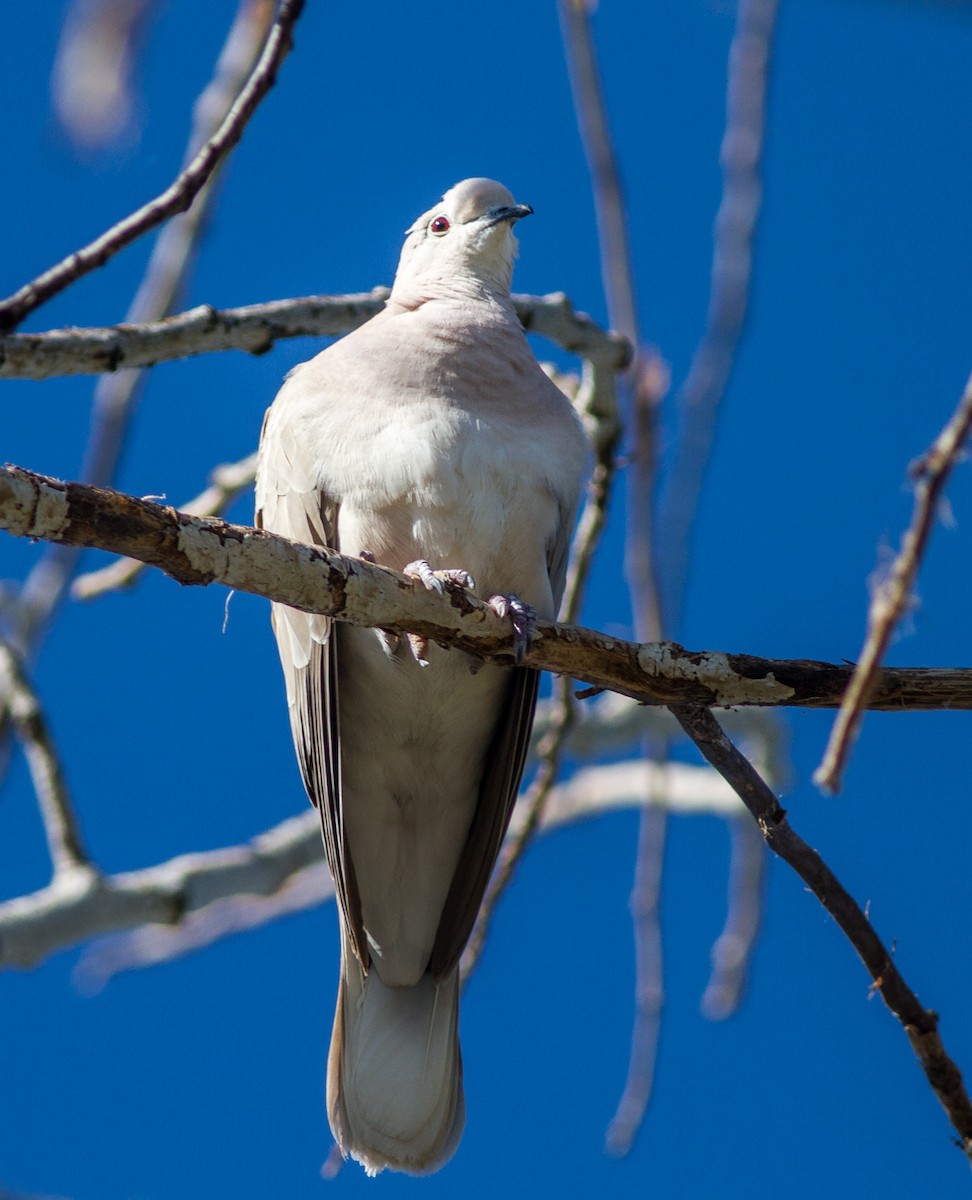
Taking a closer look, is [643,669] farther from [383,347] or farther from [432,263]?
[432,263]

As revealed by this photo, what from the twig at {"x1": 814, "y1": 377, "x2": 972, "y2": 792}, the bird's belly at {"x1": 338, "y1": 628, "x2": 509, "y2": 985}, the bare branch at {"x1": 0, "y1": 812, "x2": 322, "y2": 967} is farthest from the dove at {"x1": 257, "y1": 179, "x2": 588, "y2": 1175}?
the twig at {"x1": 814, "y1": 377, "x2": 972, "y2": 792}

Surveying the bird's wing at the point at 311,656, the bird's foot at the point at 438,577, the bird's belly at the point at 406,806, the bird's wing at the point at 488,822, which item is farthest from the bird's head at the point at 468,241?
the bird's belly at the point at 406,806

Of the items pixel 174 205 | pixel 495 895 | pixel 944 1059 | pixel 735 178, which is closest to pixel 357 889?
pixel 495 895

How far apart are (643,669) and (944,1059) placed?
114cm

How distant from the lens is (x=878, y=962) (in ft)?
10.5

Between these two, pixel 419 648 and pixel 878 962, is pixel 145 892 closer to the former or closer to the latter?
pixel 419 648

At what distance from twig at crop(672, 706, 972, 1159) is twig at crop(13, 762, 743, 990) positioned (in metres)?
1.15

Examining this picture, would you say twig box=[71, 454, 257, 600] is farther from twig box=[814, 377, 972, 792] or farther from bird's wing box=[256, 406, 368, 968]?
twig box=[814, 377, 972, 792]

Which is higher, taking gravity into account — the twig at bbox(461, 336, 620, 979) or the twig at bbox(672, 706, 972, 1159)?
the twig at bbox(461, 336, 620, 979)

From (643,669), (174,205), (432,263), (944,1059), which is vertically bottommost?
(944,1059)

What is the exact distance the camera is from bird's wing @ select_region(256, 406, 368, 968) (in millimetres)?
4121

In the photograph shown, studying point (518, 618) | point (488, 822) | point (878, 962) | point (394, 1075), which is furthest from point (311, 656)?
point (878, 962)

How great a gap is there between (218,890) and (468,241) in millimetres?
2747

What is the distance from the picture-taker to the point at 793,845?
3.19 metres
